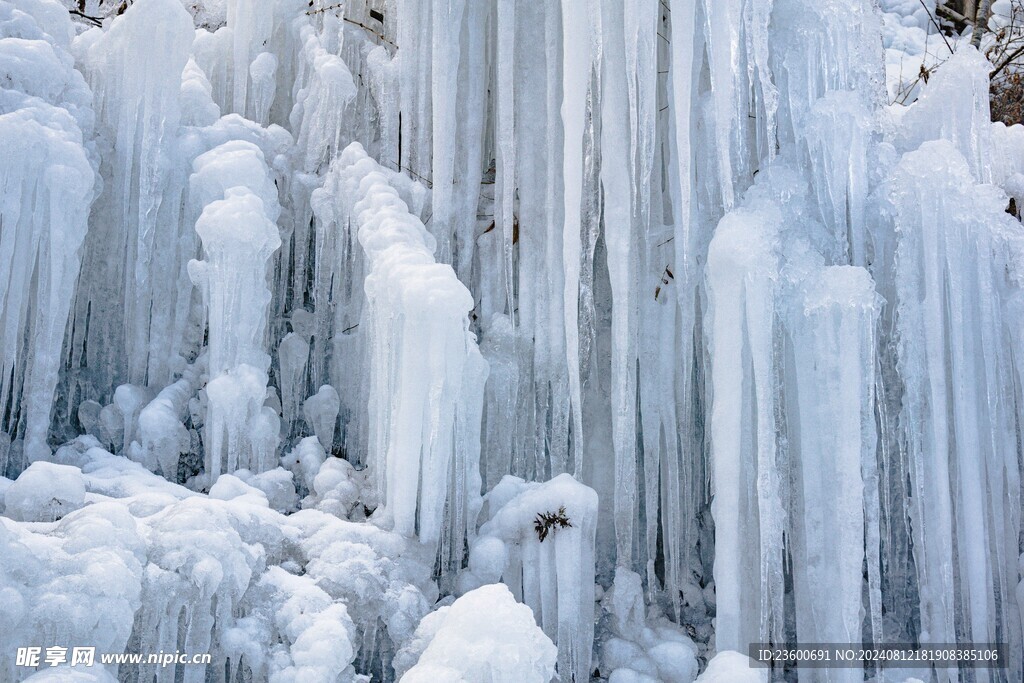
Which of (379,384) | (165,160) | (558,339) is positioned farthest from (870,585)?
(165,160)

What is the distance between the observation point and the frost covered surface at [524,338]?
546 centimetres

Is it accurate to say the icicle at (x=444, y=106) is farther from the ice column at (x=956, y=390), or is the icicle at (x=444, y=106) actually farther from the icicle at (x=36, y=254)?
the ice column at (x=956, y=390)

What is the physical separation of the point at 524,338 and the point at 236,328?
1722mm

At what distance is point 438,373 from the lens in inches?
223

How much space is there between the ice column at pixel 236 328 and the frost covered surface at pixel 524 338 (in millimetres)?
25

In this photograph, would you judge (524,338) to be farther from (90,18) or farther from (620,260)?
(90,18)

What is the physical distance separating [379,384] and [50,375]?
194cm

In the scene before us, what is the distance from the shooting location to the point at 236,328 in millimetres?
6504

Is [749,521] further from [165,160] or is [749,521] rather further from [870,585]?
[165,160]

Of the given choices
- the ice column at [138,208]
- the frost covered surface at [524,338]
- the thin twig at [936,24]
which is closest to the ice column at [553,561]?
the frost covered surface at [524,338]

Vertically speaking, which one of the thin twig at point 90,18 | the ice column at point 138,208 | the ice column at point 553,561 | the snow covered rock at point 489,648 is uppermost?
the thin twig at point 90,18

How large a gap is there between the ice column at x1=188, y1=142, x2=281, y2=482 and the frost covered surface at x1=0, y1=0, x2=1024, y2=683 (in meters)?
0.02

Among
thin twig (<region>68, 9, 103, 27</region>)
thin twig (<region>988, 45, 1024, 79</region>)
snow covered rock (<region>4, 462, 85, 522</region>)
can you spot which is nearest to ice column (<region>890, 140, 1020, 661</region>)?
thin twig (<region>988, 45, 1024, 79</region>)

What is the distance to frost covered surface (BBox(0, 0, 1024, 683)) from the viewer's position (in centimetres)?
546
